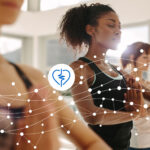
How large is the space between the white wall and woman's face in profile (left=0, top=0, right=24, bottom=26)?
2cm

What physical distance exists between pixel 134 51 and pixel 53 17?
0.27 metres

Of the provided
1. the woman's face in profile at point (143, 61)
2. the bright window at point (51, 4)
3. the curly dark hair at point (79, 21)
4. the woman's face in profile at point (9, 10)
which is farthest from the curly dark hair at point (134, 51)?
the woman's face in profile at point (9, 10)

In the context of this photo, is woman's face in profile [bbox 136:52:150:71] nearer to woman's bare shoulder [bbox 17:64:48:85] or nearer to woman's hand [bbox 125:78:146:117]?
woman's hand [bbox 125:78:146:117]

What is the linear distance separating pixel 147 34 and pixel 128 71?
123 millimetres

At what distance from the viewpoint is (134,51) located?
836 mm

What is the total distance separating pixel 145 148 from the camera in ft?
2.75

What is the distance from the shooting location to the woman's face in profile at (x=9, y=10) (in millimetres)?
797

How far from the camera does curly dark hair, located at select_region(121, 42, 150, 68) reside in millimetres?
828

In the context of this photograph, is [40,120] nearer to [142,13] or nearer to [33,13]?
[33,13]

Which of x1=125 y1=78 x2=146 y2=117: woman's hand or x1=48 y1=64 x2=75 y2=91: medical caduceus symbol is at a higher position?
x1=48 y1=64 x2=75 y2=91: medical caduceus symbol

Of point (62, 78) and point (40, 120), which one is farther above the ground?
point (62, 78)

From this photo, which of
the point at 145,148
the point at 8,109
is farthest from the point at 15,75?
the point at 145,148

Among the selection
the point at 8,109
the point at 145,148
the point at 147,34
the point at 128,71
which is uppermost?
the point at 147,34

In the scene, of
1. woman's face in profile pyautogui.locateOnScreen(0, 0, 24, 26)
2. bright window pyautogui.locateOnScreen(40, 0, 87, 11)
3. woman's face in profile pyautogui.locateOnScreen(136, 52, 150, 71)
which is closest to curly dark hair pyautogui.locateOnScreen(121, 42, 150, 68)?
woman's face in profile pyautogui.locateOnScreen(136, 52, 150, 71)
